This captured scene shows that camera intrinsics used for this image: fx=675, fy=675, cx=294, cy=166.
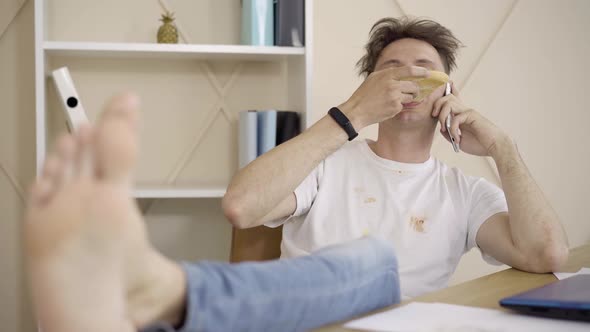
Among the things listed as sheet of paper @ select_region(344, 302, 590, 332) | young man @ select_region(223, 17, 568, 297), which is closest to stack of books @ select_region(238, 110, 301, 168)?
young man @ select_region(223, 17, 568, 297)

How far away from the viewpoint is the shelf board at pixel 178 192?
183cm

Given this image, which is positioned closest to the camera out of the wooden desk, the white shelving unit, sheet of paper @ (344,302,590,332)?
sheet of paper @ (344,302,590,332)

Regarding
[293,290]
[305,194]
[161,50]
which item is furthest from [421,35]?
[293,290]

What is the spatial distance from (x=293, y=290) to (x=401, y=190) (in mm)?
944

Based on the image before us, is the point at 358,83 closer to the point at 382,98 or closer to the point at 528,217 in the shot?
the point at 382,98

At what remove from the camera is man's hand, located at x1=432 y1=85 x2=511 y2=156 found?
1.49 metres

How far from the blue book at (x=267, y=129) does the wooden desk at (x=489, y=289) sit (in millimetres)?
843

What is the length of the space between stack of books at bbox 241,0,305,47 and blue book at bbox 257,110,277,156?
199 mm

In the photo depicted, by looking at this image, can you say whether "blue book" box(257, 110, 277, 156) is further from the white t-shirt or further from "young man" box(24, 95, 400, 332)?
"young man" box(24, 95, 400, 332)

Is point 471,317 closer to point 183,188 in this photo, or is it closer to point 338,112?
point 338,112

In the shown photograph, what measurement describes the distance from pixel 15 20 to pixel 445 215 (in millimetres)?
1370

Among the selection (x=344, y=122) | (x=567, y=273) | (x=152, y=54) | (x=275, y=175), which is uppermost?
(x=152, y=54)

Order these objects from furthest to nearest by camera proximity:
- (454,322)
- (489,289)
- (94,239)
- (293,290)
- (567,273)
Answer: (567,273) < (489,289) < (454,322) < (293,290) < (94,239)

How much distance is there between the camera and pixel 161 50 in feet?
6.07
